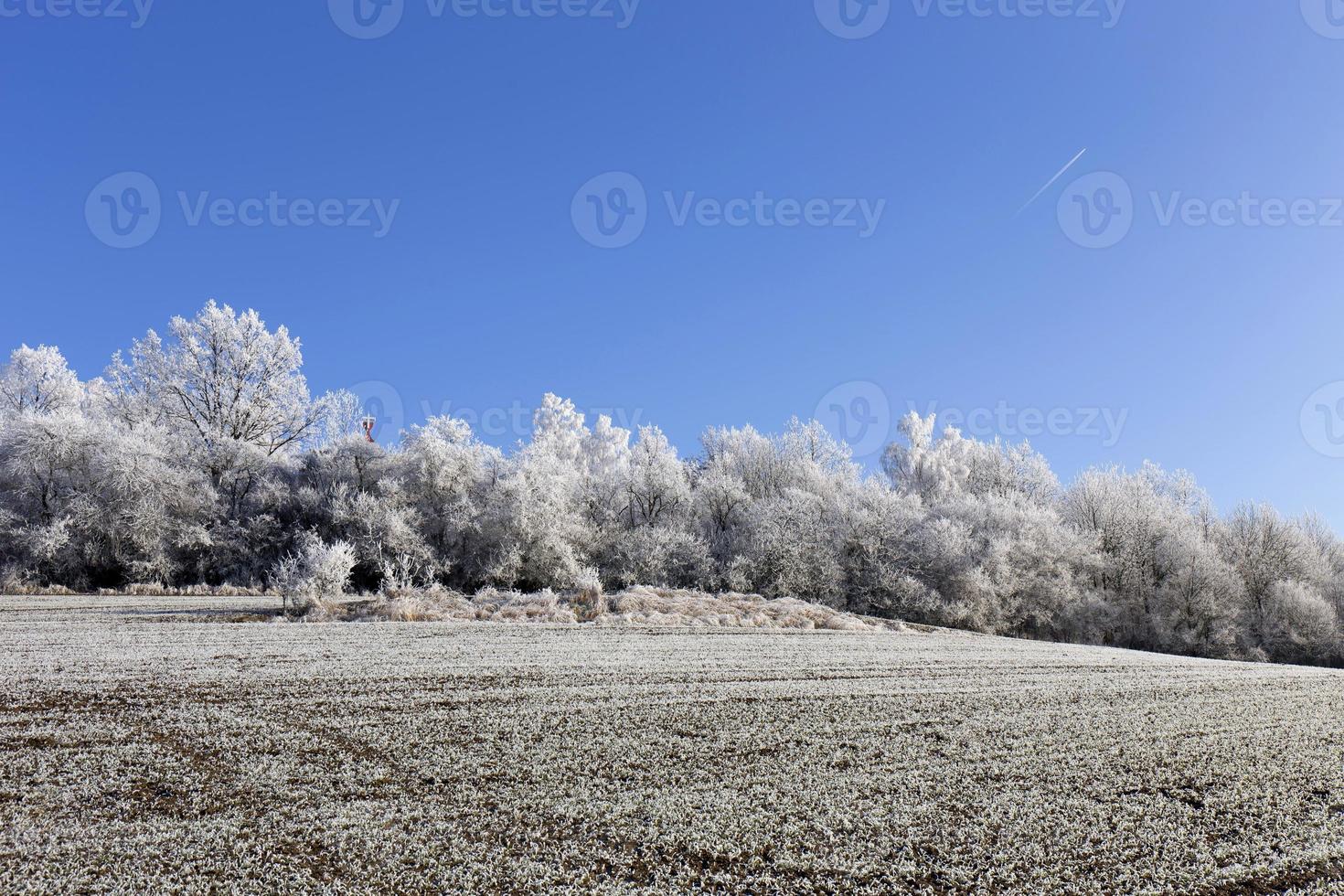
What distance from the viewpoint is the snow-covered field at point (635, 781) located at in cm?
349

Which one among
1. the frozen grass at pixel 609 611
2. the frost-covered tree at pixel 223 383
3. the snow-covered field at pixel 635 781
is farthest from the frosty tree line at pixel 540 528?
the snow-covered field at pixel 635 781

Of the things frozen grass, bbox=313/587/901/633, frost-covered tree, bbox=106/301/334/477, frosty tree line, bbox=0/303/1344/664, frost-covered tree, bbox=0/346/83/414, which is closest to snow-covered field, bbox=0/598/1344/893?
frozen grass, bbox=313/587/901/633

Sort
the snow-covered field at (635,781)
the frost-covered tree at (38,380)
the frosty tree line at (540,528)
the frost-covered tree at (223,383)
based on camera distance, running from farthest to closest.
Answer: the frost-covered tree at (38,380) → the frost-covered tree at (223,383) → the frosty tree line at (540,528) → the snow-covered field at (635,781)

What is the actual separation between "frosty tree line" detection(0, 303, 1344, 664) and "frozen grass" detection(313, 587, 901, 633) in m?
9.44

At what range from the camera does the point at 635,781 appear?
4.65m

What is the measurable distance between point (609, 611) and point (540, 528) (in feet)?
44.1

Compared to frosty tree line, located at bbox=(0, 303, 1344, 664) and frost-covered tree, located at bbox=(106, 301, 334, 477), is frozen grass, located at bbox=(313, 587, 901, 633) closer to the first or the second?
frosty tree line, located at bbox=(0, 303, 1344, 664)

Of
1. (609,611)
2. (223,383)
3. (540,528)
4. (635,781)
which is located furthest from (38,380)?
(635,781)

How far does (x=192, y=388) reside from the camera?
112ft

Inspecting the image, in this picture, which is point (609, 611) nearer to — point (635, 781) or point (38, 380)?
point (635, 781)

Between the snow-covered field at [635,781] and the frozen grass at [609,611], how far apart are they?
6264mm

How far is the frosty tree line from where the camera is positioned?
26906 millimetres

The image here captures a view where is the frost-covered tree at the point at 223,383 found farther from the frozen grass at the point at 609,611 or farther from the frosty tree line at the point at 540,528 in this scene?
the frozen grass at the point at 609,611

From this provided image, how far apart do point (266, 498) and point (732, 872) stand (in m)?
31.9
